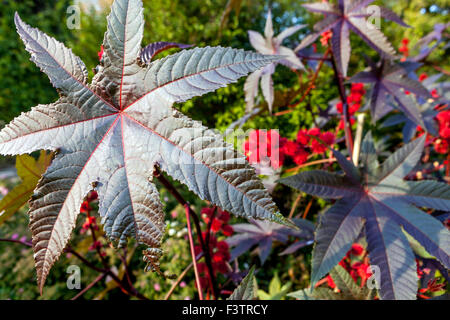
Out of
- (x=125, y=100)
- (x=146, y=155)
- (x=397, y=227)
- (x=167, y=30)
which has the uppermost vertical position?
(x=167, y=30)

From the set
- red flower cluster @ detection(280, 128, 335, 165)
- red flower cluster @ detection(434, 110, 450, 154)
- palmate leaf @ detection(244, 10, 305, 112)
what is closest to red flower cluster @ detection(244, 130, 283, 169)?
red flower cluster @ detection(280, 128, 335, 165)

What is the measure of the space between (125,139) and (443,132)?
56.1 inches

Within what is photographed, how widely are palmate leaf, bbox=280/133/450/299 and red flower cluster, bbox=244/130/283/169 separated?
175 millimetres

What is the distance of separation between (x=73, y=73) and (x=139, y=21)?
6.0 inches

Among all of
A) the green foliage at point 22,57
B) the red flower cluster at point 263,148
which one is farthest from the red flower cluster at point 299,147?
the green foliage at point 22,57

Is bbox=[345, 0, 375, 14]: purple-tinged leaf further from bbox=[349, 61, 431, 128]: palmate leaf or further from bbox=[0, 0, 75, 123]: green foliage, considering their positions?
bbox=[0, 0, 75, 123]: green foliage

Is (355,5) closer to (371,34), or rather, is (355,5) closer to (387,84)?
(371,34)

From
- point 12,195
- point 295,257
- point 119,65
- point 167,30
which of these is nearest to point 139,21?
point 119,65

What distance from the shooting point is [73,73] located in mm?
473

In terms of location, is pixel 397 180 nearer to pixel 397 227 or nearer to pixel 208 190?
pixel 397 227

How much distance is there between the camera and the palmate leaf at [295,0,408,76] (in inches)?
35.5

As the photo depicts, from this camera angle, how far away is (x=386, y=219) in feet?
2.39

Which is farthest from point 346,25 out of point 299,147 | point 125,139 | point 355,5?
point 125,139

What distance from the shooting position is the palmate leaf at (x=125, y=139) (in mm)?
396
